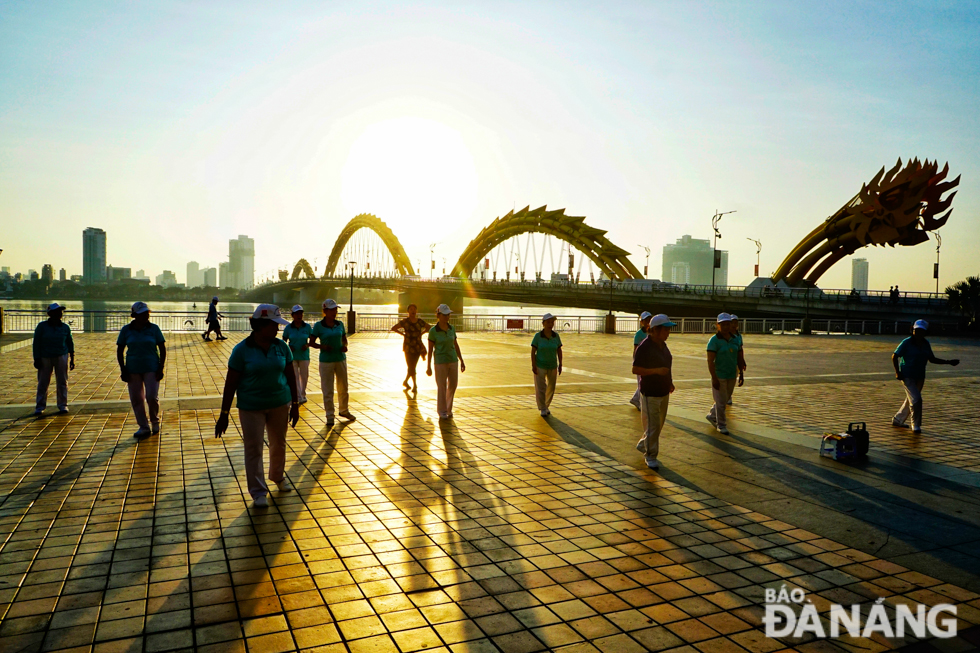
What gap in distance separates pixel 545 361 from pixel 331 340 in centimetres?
320

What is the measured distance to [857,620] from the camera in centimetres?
384

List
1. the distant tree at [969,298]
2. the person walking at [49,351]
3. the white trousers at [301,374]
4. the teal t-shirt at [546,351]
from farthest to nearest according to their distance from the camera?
the distant tree at [969,298], the white trousers at [301,374], the teal t-shirt at [546,351], the person walking at [49,351]

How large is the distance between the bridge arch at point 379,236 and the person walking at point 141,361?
112 meters

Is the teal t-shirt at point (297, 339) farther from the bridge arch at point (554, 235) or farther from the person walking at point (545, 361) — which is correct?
the bridge arch at point (554, 235)

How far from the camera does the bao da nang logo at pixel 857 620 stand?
3.70 m

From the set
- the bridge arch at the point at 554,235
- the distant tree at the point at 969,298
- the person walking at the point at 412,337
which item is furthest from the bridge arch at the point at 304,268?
the person walking at the point at 412,337

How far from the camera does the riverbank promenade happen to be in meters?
3.67

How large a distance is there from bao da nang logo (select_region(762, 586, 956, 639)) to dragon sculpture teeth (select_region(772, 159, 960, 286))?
74139 millimetres

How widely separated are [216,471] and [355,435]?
7.01ft

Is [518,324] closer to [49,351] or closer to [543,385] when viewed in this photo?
[543,385]

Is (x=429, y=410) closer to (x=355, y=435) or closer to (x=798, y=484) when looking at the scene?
(x=355, y=435)

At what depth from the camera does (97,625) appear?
3.64m

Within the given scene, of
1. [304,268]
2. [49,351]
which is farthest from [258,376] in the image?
[304,268]

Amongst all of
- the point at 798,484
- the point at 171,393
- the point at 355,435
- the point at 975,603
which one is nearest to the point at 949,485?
the point at 798,484
